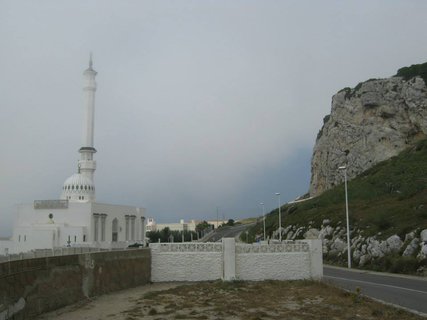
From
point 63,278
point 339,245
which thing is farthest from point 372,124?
point 63,278

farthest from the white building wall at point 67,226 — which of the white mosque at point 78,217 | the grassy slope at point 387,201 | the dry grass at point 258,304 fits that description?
the dry grass at point 258,304

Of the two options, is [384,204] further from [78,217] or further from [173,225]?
[173,225]

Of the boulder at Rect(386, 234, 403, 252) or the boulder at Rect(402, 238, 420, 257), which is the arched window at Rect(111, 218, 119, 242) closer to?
the boulder at Rect(386, 234, 403, 252)

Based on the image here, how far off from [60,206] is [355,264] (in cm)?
6167

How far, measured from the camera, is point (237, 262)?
23641mm

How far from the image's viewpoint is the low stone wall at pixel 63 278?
12.3 m

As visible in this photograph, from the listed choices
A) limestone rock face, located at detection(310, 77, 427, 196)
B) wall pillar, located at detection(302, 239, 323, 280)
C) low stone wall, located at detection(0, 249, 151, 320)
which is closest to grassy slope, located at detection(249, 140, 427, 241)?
limestone rock face, located at detection(310, 77, 427, 196)

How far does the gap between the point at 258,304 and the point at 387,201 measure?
34001mm

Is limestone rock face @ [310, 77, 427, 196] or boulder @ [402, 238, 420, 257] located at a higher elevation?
limestone rock face @ [310, 77, 427, 196]

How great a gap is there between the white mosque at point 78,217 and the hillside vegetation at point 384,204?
2575cm

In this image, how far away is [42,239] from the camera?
76.9 metres

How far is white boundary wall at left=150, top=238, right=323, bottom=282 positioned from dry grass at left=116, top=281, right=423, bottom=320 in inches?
78.8

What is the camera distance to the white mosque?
77875 millimetres

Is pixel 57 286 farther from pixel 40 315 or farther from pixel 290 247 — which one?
pixel 290 247
